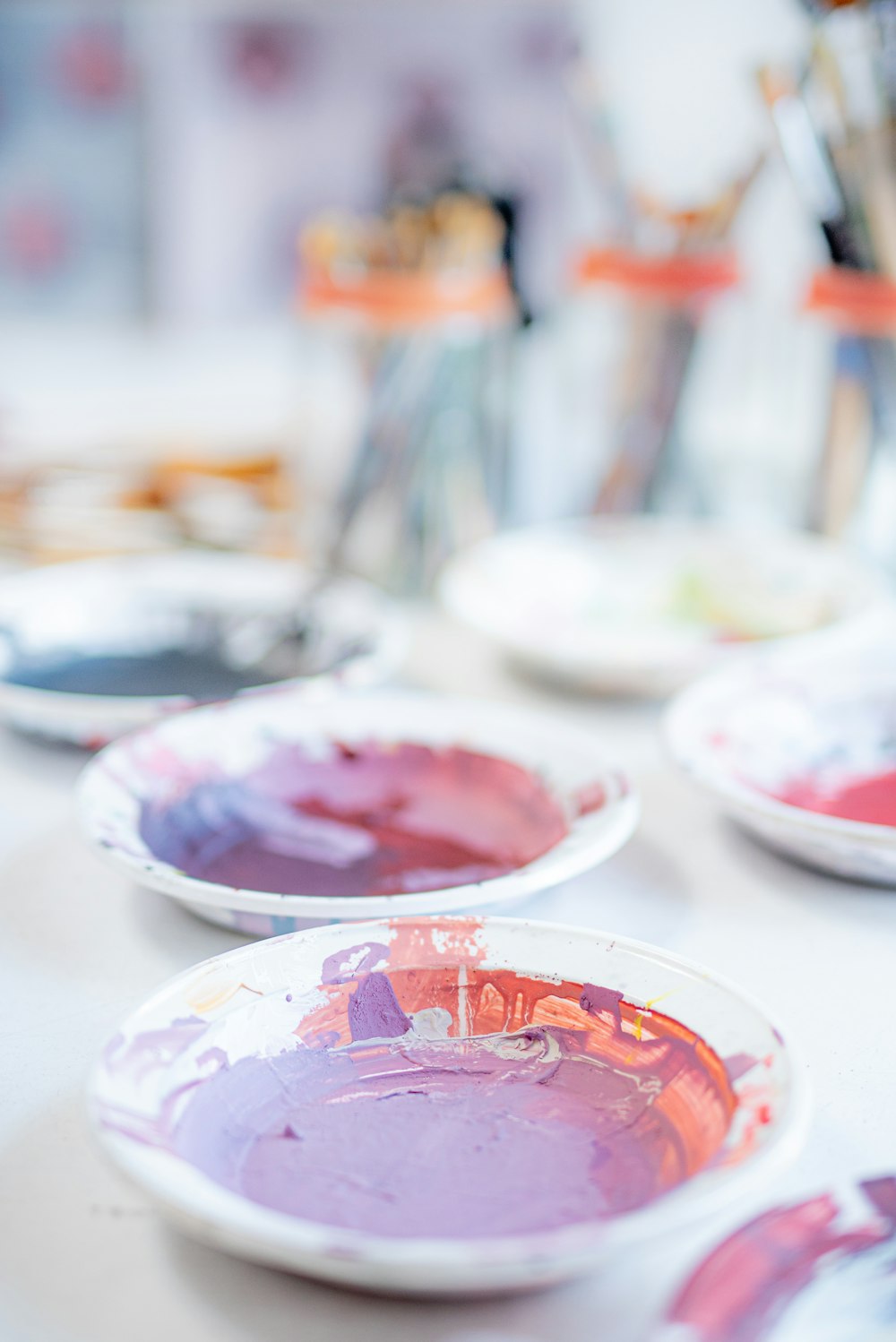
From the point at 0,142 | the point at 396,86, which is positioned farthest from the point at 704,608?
the point at 0,142

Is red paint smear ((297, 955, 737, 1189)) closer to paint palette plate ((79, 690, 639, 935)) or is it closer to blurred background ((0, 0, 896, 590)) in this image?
paint palette plate ((79, 690, 639, 935))

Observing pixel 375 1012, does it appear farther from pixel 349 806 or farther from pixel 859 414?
pixel 859 414

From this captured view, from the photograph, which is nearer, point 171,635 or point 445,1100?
point 445,1100

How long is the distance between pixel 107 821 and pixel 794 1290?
1.04ft

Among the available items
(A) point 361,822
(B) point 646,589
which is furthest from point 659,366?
(A) point 361,822

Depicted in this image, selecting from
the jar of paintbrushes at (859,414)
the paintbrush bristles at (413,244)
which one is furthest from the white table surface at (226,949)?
the paintbrush bristles at (413,244)

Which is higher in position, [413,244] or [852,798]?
[413,244]

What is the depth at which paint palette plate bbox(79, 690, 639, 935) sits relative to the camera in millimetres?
483

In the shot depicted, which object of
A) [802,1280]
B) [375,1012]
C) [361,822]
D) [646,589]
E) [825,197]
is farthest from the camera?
[646,589]

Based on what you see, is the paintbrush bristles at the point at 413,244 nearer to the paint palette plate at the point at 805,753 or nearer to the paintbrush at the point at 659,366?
Answer: the paintbrush at the point at 659,366

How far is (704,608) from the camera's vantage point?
0.88 meters

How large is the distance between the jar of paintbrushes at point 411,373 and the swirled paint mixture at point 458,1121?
0.51 metres

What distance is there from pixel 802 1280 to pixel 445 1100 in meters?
0.12

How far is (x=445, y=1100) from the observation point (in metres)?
0.40
